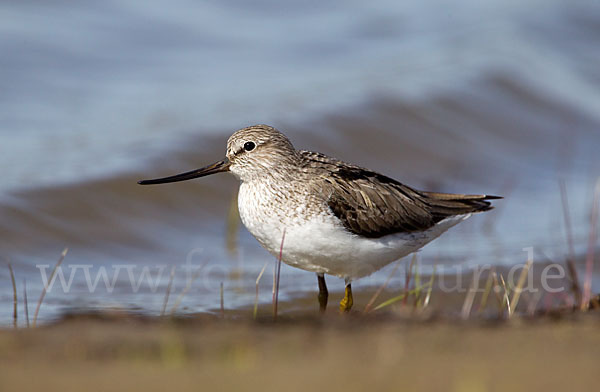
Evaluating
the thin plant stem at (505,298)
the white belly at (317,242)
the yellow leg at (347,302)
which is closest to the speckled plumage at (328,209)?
the white belly at (317,242)

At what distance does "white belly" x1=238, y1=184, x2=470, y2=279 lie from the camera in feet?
20.4

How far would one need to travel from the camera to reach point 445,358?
12.3 feet

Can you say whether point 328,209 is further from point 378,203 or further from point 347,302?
point 347,302

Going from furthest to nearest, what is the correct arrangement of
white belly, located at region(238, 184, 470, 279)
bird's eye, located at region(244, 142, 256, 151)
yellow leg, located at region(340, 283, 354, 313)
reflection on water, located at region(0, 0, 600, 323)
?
reflection on water, located at region(0, 0, 600, 323), bird's eye, located at region(244, 142, 256, 151), yellow leg, located at region(340, 283, 354, 313), white belly, located at region(238, 184, 470, 279)

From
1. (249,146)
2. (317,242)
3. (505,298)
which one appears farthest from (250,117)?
(505,298)

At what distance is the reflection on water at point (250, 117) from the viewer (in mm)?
9164

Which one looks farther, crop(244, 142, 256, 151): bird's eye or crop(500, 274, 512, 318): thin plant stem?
crop(244, 142, 256, 151): bird's eye

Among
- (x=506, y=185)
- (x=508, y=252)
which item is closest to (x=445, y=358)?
(x=508, y=252)

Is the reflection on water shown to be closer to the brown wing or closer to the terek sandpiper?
the terek sandpiper

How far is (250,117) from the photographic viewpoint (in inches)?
480

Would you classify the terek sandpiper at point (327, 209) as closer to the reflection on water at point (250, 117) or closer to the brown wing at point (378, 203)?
the brown wing at point (378, 203)

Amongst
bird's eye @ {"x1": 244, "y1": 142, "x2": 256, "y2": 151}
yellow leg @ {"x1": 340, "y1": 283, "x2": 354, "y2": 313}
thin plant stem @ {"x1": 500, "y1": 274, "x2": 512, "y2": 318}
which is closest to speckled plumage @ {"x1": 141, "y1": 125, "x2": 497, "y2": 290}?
bird's eye @ {"x1": 244, "y1": 142, "x2": 256, "y2": 151}

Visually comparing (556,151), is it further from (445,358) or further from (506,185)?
(445,358)

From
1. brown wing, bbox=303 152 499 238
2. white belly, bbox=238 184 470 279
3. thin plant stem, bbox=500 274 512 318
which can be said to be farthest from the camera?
brown wing, bbox=303 152 499 238
